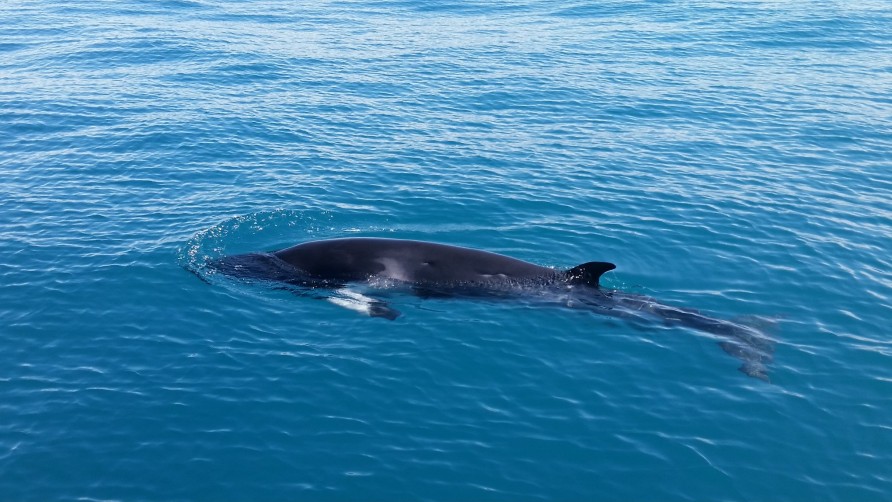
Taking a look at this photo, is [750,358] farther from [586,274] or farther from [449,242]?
[449,242]

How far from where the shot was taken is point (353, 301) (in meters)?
17.8

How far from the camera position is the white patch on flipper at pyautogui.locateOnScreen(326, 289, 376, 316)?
57.6 ft

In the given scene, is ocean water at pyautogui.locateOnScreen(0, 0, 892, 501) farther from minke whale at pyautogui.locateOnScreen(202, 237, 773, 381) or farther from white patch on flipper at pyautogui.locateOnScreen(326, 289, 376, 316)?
white patch on flipper at pyautogui.locateOnScreen(326, 289, 376, 316)

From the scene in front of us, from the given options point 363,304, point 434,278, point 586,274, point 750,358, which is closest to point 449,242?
point 434,278

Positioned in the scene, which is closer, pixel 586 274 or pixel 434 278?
pixel 586 274

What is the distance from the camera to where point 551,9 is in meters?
54.0

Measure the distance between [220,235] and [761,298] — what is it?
13.5 m

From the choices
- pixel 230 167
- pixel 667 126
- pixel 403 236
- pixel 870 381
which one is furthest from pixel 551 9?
pixel 870 381

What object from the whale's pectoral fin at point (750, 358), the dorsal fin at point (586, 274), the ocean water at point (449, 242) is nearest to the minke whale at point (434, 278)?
the dorsal fin at point (586, 274)

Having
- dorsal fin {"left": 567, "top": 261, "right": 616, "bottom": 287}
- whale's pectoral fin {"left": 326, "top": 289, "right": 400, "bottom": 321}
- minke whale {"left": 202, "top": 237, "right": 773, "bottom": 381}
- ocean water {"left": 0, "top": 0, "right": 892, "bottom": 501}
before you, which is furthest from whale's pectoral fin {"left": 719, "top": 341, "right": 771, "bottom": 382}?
whale's pectoral fin {"left": 326, "top": 289, "right": 400, "bottom": 321}

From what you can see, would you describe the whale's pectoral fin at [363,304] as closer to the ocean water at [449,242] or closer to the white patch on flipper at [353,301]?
the white patch on flipper at [353,301]

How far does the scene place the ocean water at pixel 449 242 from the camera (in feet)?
43.2

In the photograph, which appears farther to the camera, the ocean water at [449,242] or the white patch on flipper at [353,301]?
the white patch on flipper at [353,301]

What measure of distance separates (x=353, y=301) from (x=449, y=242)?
13.8 ft
